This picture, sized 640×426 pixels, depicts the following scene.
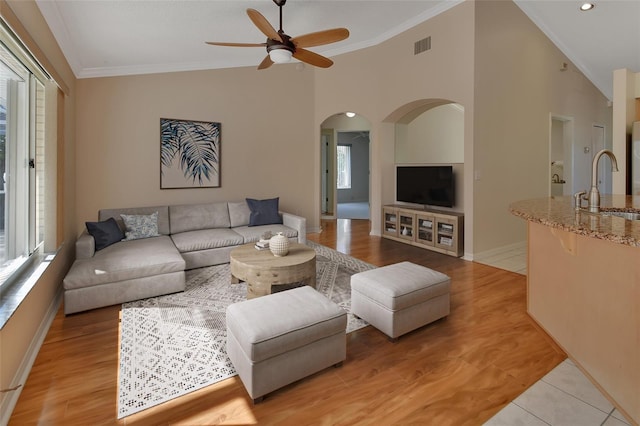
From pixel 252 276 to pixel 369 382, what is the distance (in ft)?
4.91

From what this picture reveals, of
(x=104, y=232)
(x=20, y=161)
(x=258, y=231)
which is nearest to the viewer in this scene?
(x=20, y=161)

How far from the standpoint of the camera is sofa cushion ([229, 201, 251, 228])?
5.25m

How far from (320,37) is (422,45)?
A: 2545 mm

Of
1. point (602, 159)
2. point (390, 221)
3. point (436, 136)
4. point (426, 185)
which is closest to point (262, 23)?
point (426, 185)

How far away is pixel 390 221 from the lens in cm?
611

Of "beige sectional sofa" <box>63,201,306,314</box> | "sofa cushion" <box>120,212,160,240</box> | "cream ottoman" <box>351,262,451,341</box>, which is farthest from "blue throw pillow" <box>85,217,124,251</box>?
"cream ottoman" <box>351,262,451,341</box>

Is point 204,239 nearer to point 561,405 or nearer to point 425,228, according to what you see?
point 425,228

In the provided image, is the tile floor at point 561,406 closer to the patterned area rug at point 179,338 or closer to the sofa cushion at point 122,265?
the patterned area rug at point 179,338

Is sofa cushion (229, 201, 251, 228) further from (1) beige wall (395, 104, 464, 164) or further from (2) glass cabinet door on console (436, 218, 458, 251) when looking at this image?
(1) beige wall (395, 104, 464, 164)

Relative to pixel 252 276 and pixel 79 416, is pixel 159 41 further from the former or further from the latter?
pixel 79 416

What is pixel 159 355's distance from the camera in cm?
237

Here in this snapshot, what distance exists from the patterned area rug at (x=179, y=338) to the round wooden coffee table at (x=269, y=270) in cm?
29

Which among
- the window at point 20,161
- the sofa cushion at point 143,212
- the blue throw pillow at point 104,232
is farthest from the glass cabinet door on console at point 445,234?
the window at point 20,161


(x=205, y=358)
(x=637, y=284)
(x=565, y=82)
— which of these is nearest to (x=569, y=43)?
(x=565, y=82)
